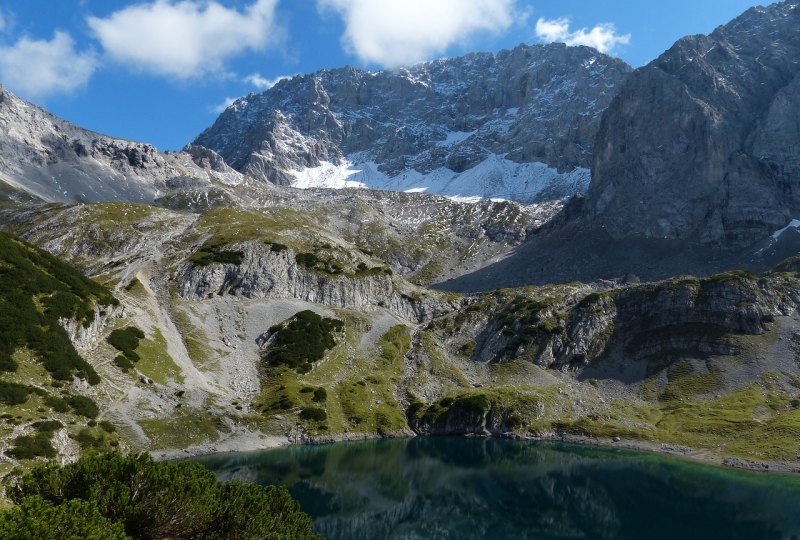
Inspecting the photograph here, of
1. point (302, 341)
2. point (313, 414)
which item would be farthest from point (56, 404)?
point (302, 341)

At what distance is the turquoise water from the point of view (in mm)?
58219

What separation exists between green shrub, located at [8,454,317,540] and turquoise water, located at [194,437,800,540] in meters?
24.1

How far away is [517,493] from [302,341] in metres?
68.6

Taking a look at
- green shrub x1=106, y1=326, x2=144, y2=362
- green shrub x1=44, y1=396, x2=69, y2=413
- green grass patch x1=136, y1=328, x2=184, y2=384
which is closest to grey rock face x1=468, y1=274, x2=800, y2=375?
green grass patch x1=136, y1=328, x2=184, y2=384

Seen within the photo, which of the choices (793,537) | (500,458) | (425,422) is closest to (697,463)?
(500,458)

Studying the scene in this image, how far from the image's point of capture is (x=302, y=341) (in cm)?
12925

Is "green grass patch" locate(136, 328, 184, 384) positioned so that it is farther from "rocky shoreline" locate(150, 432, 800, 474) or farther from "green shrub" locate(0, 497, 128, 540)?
"green shrub" locate(0, 497, 128, 540)

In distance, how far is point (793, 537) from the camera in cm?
5697

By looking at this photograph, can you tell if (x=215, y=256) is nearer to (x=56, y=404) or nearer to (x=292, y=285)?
(x=292, y=285)

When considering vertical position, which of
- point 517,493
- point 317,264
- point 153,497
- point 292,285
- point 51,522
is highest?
point 317,264

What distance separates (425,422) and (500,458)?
24.6 meters

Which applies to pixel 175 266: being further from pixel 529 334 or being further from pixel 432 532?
pixel 432 532

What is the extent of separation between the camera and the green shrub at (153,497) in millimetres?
28125

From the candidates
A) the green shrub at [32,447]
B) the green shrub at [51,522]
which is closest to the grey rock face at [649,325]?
the green shrub at [32,447]
